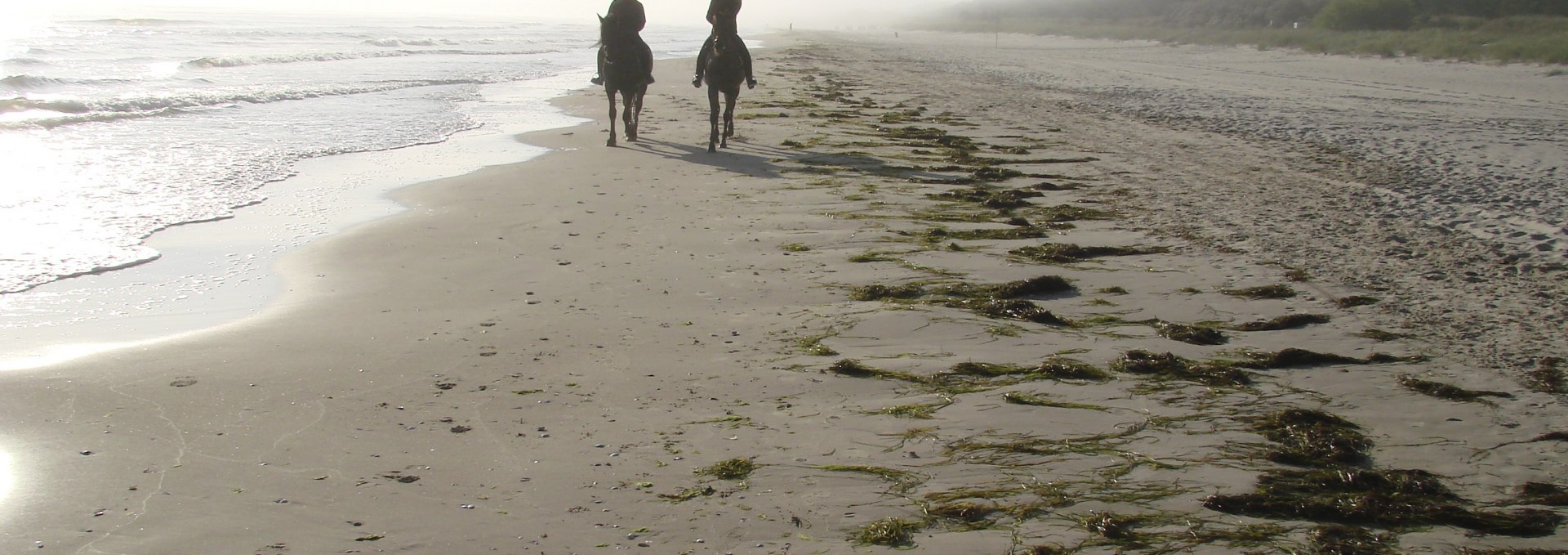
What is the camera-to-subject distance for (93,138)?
1012cm

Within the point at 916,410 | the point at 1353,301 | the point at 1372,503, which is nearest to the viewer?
the point at 1372,503

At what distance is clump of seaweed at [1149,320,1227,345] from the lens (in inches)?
163

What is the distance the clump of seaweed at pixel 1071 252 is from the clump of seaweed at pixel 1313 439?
2253 mm

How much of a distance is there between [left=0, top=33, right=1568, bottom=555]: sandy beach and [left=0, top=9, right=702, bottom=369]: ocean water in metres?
0.57

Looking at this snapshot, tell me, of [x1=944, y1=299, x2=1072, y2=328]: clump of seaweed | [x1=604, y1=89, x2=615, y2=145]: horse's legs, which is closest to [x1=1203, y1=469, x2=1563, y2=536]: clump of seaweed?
[x1=944, y1=299, x2=1072, y2=328]: clump of seaweed

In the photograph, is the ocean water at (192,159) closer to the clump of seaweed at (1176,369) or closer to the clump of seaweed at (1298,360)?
the clump of seaweed at (1176,369)

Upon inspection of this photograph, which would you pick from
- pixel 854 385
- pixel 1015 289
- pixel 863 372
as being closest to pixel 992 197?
pixel 1015 289

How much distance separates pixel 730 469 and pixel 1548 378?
9.50ft

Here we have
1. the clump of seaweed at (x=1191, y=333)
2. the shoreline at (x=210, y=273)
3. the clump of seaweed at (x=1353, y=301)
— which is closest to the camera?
the clump of seaweed at (x=1191, y=333)

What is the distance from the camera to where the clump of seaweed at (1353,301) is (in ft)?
15.1

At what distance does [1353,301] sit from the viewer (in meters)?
4.67

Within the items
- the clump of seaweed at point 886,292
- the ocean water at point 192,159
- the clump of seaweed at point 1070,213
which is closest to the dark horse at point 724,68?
the ocean water at point 192,159

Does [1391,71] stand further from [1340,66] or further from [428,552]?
[428,552]

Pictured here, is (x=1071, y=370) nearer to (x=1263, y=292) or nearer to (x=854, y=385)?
(x=854, y=385)
